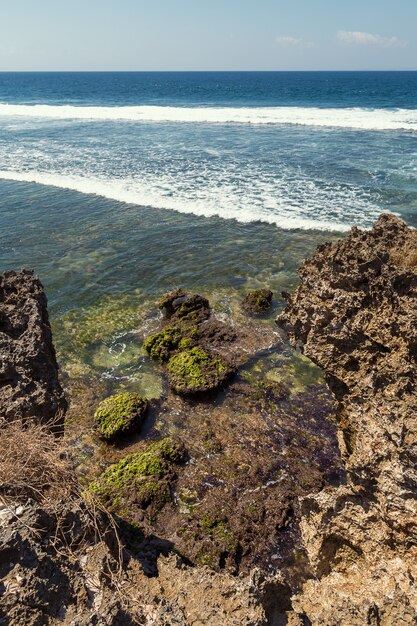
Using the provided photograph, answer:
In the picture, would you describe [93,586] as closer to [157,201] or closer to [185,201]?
[185,201]

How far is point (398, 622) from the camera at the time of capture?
4.16 m

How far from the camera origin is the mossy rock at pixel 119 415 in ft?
32.1

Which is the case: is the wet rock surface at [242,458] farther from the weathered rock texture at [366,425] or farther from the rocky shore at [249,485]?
the weathered rock texture at [366,425]

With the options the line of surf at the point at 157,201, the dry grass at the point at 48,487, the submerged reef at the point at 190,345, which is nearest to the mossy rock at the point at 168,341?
the submerged reef at the point at 190,345

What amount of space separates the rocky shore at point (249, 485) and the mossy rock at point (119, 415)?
0.06 m

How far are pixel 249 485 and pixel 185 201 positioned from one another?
62.6 feet

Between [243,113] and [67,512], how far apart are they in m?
64.2

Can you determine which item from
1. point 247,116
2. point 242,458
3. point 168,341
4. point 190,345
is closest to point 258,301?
point 190,345

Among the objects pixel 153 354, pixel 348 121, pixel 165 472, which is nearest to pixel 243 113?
pixel 348 121

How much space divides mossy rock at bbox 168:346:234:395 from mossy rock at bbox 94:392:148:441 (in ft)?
3.63

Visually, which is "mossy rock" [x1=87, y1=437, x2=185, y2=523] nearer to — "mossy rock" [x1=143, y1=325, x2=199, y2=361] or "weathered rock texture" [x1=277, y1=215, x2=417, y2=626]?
"weathered rock texture" [x1=277, y1=215, x2=417, y2=626]

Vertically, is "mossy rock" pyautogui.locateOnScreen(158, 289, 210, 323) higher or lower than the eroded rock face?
lower

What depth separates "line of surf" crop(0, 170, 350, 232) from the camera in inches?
834

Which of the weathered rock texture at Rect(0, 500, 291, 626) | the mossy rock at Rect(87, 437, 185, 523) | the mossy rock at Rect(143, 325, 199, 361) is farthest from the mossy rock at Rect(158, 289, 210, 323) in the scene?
the weathered rock texture at Rect(0, 500, 291, 626)
